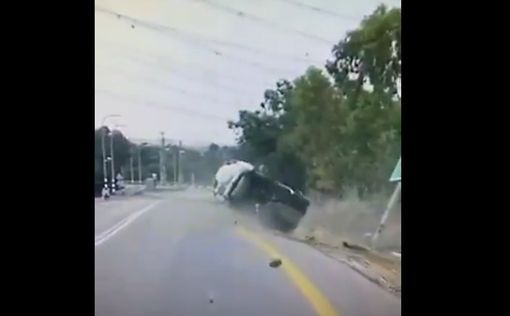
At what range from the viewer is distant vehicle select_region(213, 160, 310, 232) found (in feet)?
7.89

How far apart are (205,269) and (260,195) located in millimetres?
252

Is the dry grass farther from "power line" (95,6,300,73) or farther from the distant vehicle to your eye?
"power line" (95,6,300,73)

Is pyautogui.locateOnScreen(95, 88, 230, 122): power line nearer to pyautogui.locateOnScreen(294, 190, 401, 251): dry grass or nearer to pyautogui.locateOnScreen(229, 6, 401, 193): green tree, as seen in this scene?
pyautogui.locateOnScreen(229, 6, 401, 193): green tree

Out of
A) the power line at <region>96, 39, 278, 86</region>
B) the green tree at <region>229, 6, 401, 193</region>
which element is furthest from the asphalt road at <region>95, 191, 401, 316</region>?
the power line at <region>96, 39, 278, 86</region>

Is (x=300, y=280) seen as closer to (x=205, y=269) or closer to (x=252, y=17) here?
(x=205, y=269)

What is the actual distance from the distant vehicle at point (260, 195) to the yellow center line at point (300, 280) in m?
0.06

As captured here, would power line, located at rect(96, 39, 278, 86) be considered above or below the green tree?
above

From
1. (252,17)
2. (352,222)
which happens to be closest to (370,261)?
(352,222)

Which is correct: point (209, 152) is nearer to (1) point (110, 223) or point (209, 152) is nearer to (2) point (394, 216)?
(1) point (110, 223)

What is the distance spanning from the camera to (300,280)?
2379 millimetres

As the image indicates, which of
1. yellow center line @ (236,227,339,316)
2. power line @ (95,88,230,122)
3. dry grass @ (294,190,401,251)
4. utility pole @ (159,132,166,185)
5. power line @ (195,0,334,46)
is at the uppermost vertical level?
power line @ (195,0,334,46)

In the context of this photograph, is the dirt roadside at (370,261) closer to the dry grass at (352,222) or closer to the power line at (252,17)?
the dry grass at (352,222)
